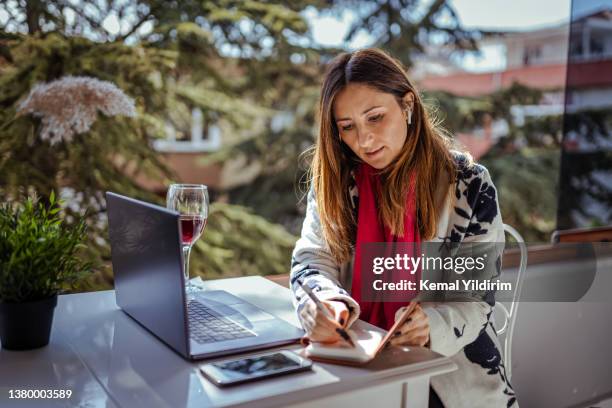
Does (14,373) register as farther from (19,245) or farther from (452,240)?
(452,240)

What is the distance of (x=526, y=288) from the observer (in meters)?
2.16

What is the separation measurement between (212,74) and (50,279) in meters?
3.20

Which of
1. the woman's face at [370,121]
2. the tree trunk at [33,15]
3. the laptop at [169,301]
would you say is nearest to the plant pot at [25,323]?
the laptop at [169,301]

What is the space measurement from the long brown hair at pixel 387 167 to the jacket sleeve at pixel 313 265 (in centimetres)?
3

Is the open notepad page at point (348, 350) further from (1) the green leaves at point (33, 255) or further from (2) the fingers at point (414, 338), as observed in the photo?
(1) the green leaves at point (33, 255)

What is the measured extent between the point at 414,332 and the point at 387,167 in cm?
53

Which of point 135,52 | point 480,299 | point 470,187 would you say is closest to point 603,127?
point 470,187

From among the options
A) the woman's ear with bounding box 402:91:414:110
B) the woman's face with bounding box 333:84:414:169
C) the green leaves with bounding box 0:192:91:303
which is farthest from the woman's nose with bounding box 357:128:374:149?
the green leaves with bounding box 0:192:91:303

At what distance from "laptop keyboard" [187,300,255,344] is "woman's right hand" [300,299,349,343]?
0.36ft

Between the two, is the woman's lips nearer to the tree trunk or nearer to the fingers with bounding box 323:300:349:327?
the fingers with bounding box 323:300:349:327

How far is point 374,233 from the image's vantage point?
1445mm

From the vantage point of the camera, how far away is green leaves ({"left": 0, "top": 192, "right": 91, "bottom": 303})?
0.94 metres

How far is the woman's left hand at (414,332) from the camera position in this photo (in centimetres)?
103

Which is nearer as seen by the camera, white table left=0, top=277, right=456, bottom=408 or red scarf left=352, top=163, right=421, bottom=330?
white table left=0, top=277, right=456, bottom=408
